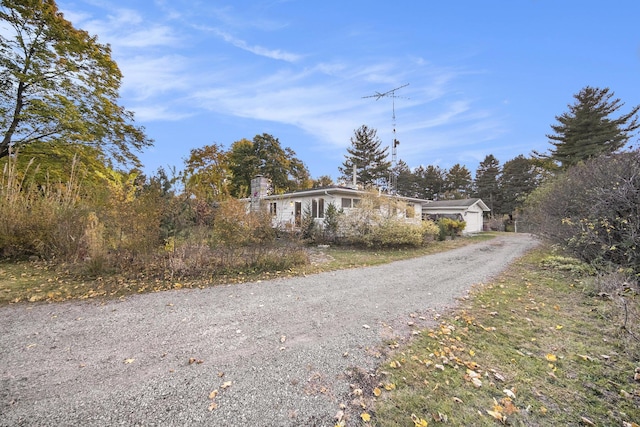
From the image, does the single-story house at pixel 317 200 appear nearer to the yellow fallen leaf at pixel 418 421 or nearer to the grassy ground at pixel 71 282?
A: the grassy ground at pixel 71 282

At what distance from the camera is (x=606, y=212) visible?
20.2 feet

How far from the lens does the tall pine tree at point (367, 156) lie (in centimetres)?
3734

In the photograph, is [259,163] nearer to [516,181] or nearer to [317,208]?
[317,208]

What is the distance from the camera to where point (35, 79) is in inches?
422

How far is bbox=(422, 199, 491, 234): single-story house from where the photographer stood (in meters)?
24.8

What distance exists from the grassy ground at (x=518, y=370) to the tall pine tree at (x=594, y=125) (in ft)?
89.4

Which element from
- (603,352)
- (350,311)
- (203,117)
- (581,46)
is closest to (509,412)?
(603,352)

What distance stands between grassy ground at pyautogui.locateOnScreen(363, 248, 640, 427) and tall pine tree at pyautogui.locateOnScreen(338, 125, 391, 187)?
3353cm

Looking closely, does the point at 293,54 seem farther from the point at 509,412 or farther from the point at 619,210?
the point at 509,412

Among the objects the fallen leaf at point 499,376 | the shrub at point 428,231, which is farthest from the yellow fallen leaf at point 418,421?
the shrub at point 428,231

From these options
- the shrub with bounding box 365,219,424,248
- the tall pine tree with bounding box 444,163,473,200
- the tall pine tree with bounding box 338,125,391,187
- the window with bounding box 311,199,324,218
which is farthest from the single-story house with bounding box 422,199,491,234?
the tall pine tree with bounding box 444,163,473,200

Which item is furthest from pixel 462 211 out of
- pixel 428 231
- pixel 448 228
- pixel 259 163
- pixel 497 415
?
pixel 497 415

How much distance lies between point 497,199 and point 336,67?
40476 mm

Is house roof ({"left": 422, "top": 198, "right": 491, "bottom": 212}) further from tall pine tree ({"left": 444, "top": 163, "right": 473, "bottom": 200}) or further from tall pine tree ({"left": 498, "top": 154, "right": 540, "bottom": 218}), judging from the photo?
tall pine tree ({"left": 444, "top": 163, "right": 473, "bottom": 200})
